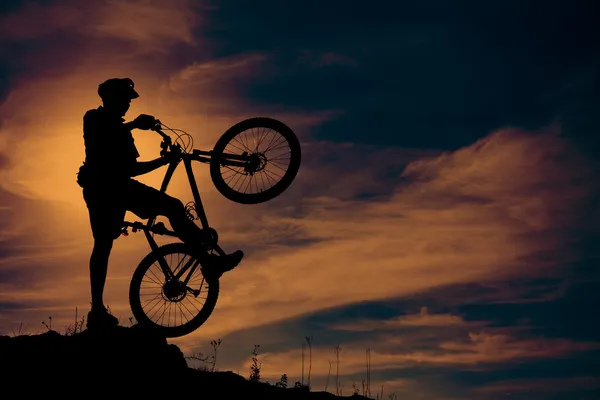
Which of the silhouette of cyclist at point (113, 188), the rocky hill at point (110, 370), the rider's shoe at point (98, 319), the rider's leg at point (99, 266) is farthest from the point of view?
the rider's shoe at point (98, 319)

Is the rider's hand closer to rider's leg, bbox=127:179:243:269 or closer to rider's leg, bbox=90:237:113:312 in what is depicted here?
rider's leg, bbox=127:179:243:269

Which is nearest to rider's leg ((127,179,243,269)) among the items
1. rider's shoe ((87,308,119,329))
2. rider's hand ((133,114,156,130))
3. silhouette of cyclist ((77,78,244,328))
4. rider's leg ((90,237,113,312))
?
silhouette of cyclist ((77,78,244,328))

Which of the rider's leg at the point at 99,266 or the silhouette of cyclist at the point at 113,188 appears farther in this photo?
the rider's leg at the point at 99,266

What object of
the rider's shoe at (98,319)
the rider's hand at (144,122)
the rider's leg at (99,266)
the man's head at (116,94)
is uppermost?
the man's head at (116,94)

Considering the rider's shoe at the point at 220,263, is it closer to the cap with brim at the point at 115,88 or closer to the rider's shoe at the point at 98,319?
the rider's shoe at the point at 98,319

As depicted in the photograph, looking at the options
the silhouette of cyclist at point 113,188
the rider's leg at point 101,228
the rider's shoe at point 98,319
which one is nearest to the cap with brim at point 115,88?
the silhouette of cyclist at point 113,188

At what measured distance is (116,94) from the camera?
43.0 feet

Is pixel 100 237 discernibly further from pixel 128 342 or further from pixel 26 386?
pixel 26 386

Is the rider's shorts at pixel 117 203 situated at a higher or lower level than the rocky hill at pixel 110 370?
higher

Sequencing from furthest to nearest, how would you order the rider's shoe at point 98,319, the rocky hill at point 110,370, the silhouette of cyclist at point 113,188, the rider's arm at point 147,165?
1. the rider's shoe at point 98,319
2. the rider's arm at point 147,165
3. the silhouette of cyclist at point 113,188
4. the rocky hill at point 110,370

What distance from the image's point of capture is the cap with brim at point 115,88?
13094mm

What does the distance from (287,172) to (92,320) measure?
4.03 m

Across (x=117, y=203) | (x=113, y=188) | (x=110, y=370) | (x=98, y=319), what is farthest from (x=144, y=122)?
(x=110, y=370)

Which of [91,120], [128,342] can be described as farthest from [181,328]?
[91,120]
